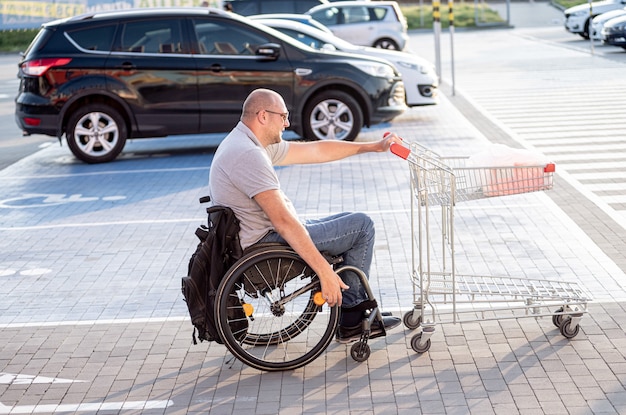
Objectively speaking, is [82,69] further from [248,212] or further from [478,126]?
[248,212]

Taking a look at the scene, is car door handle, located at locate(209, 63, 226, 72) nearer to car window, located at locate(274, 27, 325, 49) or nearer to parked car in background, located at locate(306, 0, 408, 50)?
car window, located at locate(274, 27, 325, 49)

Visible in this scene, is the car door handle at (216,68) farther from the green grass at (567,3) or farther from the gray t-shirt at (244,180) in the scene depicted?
the green grass at (567,3)

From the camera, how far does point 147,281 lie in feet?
26.0

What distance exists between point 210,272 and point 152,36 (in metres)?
8.63

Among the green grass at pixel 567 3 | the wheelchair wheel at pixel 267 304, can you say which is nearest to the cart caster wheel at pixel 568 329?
the wheelchair wheel at pixel 267 304

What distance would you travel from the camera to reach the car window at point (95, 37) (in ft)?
45.2

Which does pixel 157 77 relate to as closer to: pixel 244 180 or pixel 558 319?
pixel 244 180

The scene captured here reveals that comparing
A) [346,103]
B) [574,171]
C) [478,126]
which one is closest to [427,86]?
[478,126]

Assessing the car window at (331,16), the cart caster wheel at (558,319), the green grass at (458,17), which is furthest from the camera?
Result: the green grass at (458,17)

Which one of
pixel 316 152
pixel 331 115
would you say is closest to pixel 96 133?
pixel 331 115

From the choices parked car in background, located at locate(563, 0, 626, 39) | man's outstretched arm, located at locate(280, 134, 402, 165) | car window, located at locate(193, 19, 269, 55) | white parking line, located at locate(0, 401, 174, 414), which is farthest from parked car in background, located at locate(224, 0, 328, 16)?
white parking line, located at locate(0, 401, 174, 414)

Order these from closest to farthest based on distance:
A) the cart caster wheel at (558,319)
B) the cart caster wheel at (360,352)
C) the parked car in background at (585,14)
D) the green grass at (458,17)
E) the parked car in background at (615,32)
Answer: the cart caster wheel at (360,352), the cart caster wheel at (558,319), the parked car in background at (615,32), the parked car in background at (585,14), the green grass at (458,17)

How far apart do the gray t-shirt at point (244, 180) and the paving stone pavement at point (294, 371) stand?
80cm

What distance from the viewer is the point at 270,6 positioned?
1196 inches
